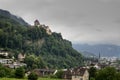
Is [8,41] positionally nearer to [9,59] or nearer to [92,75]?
[9,59]

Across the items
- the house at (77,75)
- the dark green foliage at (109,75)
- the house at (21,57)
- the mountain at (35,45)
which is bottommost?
the dark green foliage at (109,75)

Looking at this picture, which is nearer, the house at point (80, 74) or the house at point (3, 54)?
the house at point (80, 74)

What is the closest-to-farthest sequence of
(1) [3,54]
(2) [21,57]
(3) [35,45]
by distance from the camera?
(1) [3,54] < (2) [21,57] < (3) [35,45]

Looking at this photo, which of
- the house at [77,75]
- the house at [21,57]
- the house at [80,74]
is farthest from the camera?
the house at [21,57]

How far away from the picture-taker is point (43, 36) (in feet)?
638

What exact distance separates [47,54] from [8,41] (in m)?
26.6

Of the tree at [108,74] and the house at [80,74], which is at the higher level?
the house at [80,74]

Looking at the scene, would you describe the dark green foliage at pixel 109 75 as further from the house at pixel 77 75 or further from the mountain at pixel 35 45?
the mountain at pixel 35 45

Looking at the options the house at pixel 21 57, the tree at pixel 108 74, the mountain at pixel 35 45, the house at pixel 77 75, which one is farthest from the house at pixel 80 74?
the house at pixel 21 57

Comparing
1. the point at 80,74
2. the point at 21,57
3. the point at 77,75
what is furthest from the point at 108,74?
the point at 21,57


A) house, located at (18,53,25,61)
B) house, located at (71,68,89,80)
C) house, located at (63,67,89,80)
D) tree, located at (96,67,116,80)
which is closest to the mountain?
house, located at (18,53,25,61)

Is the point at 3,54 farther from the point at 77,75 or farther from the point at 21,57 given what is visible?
the point at 77,75

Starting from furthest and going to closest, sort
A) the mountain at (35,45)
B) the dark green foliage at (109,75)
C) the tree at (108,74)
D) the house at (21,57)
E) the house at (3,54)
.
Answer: the mountain at (35,45)
the house at (21,57)
the house at (3,54)
the tree at (108,74)
the dark green foliage at (109,75)

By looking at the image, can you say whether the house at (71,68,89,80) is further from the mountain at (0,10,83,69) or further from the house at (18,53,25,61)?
the house at (18,53,25,61)
